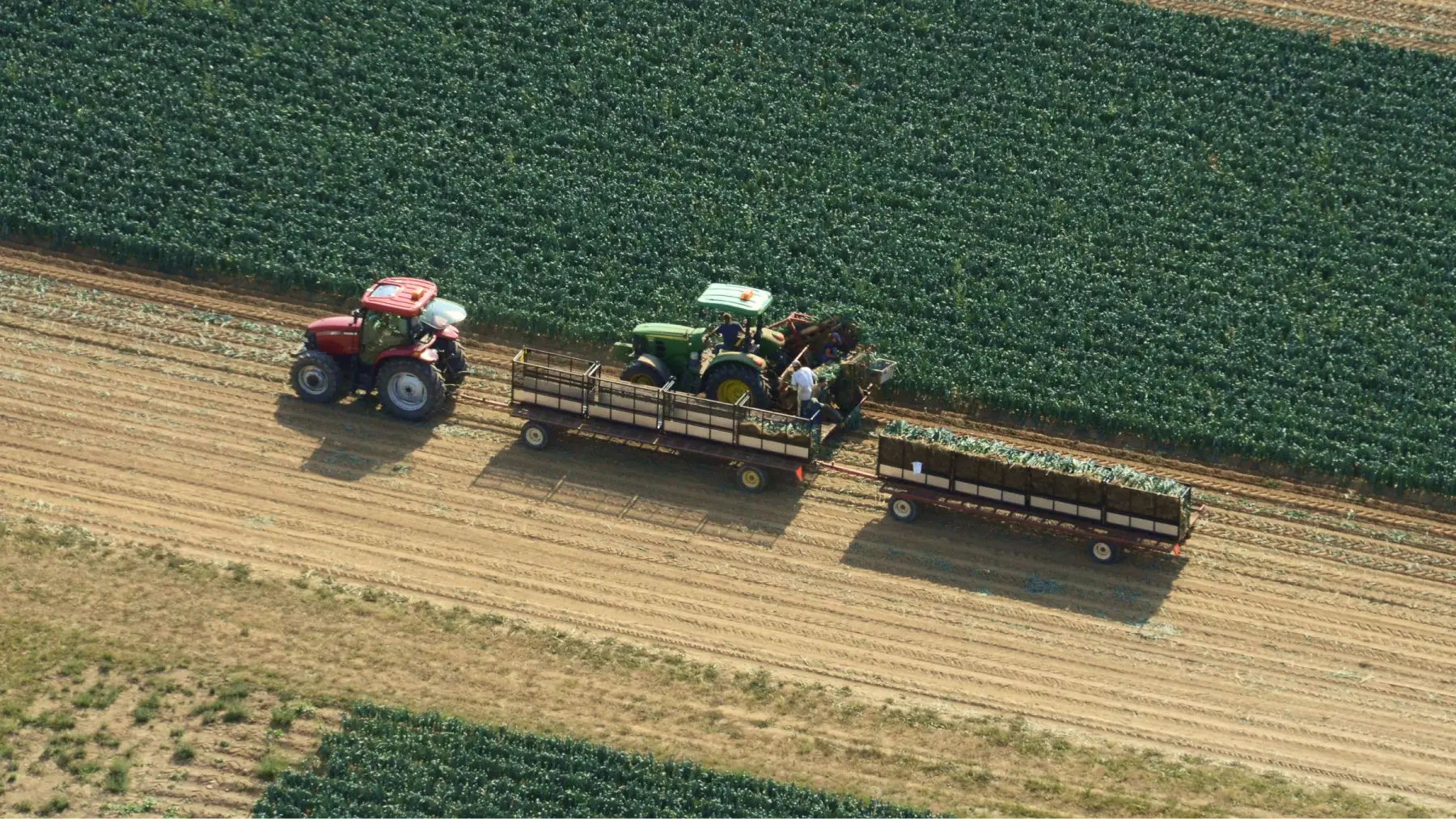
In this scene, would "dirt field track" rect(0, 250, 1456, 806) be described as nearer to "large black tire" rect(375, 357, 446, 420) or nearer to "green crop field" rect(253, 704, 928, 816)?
"large black tire" rect(375, 357, 446, 420)

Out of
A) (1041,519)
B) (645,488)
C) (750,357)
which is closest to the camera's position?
(1041,519)

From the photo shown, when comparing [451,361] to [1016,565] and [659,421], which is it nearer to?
[659,421]

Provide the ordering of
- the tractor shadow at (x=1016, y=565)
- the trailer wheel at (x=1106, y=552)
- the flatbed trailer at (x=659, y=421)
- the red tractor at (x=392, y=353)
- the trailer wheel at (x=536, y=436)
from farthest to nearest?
the red tractor at (x=392, y=353), the trailer wheel at (x=536, y=436), the flatbed trailer at (x=659, y=421), the trailer wheel at (x=1106, y=552), the tractor shadow at (x=1016, y=565)

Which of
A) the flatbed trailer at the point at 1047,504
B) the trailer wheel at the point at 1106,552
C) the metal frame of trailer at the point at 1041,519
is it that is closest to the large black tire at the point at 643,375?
the flatbed trailer at the point at 1047,504

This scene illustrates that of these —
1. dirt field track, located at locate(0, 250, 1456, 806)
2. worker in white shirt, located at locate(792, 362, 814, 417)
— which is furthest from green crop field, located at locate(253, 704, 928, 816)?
worker in white shirt, located at locate(792, 362, 814, 417)

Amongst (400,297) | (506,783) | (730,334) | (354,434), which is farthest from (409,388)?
(506,783)

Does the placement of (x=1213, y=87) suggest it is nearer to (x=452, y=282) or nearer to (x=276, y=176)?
(x=452, y=282)

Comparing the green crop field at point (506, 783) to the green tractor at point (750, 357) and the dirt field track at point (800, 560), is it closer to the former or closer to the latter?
the dirt field track at point (800, 560)
